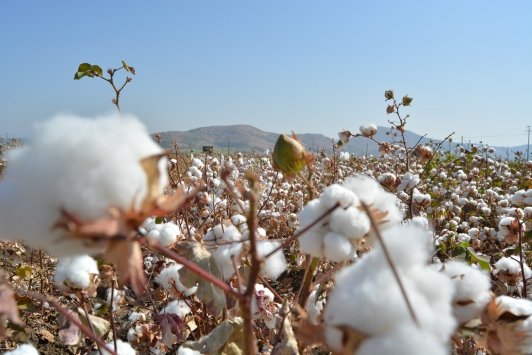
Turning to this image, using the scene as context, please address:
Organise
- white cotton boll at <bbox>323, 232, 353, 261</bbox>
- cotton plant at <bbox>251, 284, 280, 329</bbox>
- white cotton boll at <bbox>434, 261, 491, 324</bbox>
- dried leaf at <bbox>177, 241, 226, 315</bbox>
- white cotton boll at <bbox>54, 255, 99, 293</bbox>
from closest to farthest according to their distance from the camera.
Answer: white cotton boll at <bbox>434, 261, 491, 324</bbox>, white cotton boll at <bbox>323, 232, 353, 261</bbox>, dried leaf at <bbox>177, 241, 226, 315</bbox>, white cotton boll at <bbox>54, 255, 99, 293</bbox>, cotton plant at <bbox>251, 284, 280, 329</bbox>

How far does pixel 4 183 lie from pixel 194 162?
424 centimetres

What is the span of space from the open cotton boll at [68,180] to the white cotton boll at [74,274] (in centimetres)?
83

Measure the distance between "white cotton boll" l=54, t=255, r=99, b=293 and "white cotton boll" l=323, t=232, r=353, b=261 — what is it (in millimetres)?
831

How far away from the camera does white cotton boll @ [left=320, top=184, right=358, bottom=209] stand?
0.92m

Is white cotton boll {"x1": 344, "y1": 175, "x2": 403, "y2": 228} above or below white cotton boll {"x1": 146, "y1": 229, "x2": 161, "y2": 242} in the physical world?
above

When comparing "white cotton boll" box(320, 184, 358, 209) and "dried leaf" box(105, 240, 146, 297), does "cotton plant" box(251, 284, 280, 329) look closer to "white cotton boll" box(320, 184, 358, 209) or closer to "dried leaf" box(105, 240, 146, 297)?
"white cotton boll" box(320, 184, 358, 209)

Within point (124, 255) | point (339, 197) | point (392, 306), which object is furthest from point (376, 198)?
point (124, 255)

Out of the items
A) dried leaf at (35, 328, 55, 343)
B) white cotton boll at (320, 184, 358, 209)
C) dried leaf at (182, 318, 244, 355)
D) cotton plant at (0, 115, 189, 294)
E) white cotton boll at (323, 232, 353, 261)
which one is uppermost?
cotton plant at (0, 115, 189, 294)

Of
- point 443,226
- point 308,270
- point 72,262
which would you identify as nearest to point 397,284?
point 308,270

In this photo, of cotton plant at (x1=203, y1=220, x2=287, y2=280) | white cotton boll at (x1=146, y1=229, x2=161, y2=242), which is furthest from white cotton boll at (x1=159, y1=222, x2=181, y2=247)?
cotton plant at (x1=203, y1=220, x2=287, y2=280)

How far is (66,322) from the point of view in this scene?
155 cm

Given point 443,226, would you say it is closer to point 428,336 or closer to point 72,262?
point 72,262

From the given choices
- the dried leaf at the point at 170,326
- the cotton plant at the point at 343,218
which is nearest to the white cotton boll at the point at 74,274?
the dried leaf at the point at 170,326

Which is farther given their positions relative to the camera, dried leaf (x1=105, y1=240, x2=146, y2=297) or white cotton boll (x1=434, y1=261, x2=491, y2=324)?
white cotton boll (x1=434, y1=261, x2=491, y2=324)
